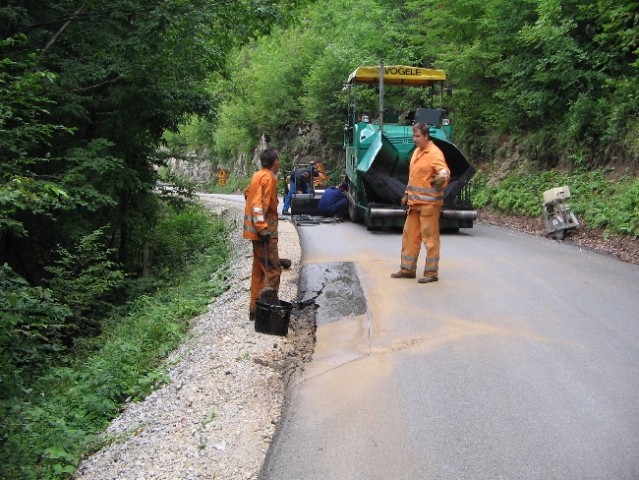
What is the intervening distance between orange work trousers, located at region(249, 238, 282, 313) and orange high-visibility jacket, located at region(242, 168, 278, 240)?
0.19 meters

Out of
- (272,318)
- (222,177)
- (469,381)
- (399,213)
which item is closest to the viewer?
(469,381)

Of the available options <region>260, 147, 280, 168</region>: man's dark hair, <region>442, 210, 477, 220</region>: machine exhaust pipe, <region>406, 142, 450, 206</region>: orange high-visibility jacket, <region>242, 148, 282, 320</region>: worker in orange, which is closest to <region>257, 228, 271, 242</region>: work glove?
<region>242, 148, 282, 320</region>: worker in orange

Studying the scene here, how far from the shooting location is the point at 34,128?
7516 millimetres

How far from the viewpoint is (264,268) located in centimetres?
723

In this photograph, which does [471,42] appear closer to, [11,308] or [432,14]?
[432,14]

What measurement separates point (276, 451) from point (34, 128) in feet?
16.8

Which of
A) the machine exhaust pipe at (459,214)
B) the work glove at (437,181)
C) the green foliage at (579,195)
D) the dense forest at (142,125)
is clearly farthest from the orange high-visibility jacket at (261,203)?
the green foliage at (579,195)

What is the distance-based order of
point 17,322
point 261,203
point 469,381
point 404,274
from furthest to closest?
point 404,274 < point 261,203 < point 17,322 < point 469,381

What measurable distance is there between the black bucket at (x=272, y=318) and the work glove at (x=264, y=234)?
71 cm

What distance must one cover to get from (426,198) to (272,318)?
277 centimetres

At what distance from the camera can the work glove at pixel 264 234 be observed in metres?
6.99

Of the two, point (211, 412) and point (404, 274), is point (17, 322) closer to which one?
point (211, 412)

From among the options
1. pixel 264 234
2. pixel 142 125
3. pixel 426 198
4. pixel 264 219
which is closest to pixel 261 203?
pixel 264 219

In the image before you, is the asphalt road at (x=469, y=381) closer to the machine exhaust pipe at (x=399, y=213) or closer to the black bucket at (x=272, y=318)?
the black bucket at (x=272, y=318)
